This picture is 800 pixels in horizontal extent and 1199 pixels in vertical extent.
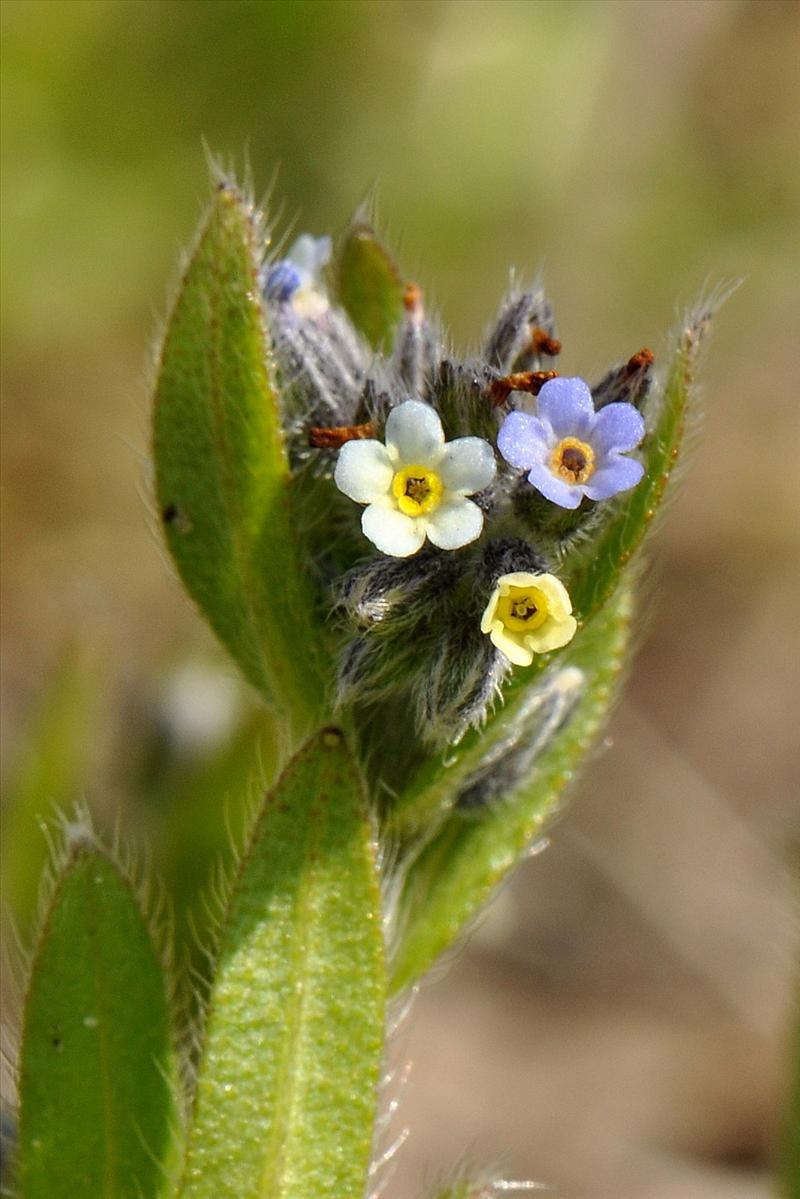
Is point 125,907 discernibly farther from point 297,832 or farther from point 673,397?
point 673,397

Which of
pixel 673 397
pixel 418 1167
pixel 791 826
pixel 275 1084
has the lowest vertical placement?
pixel 418 1167

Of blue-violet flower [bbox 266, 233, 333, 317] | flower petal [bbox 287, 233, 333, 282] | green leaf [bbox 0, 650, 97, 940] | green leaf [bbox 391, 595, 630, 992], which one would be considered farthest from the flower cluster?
green leaf [bbox 0, 650, 97, 940]

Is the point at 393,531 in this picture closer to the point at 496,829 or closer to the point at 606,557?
the point at 606,557

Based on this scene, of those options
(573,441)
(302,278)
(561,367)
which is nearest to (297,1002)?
(573,441)

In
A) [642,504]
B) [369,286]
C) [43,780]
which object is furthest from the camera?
[43,780]

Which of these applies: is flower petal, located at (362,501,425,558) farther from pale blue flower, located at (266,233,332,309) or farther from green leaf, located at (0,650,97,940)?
green leaf, located at (0,650,97,940)

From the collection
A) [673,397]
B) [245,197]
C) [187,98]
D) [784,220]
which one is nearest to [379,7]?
[187,98]
